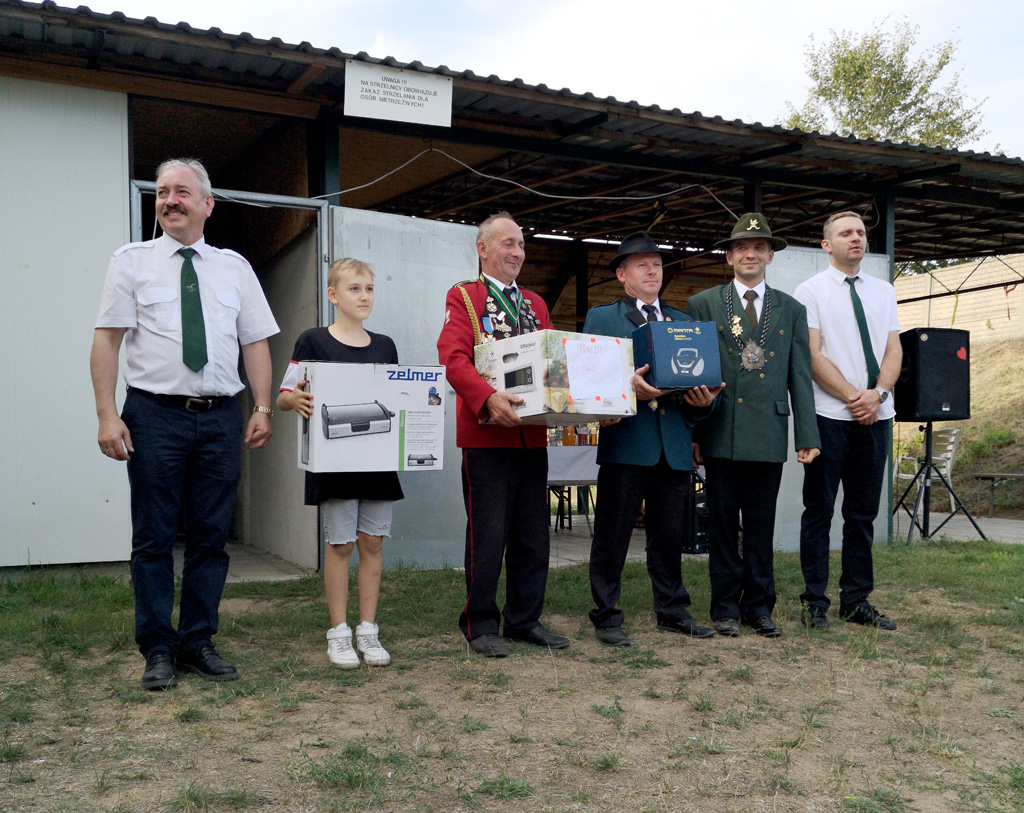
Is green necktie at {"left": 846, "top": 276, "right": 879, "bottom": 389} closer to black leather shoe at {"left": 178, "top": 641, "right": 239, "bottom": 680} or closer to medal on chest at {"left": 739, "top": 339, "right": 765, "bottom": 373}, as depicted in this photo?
medal on chest at {"left": 739, "top": 339, "right": 765, "bottom": 373}

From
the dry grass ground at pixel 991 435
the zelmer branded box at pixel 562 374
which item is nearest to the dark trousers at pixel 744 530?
the zelmer branded box at pixel 562 374

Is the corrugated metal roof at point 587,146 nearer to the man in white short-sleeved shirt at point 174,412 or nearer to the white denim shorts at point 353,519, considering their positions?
the man in white short-sleeved shirt at point 174,412

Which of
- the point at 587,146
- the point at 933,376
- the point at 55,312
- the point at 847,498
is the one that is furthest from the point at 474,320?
the point at 933,376

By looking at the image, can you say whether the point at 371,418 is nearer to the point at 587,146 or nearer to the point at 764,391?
the point at 764,391

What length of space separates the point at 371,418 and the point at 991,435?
1371 cm

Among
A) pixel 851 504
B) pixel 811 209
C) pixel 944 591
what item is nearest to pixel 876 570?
pixel 944 591

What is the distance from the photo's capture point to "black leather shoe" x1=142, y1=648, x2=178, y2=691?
3484 mm

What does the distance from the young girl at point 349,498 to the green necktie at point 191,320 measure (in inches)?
15.8

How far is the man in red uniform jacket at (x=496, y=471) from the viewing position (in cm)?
416

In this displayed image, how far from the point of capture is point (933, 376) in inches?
313

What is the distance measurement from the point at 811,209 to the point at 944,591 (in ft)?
18.9

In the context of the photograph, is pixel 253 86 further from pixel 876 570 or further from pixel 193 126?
pixel 876 570

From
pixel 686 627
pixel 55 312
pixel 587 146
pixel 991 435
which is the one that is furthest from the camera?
pixel 991 435

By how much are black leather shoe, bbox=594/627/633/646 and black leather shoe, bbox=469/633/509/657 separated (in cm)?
51
